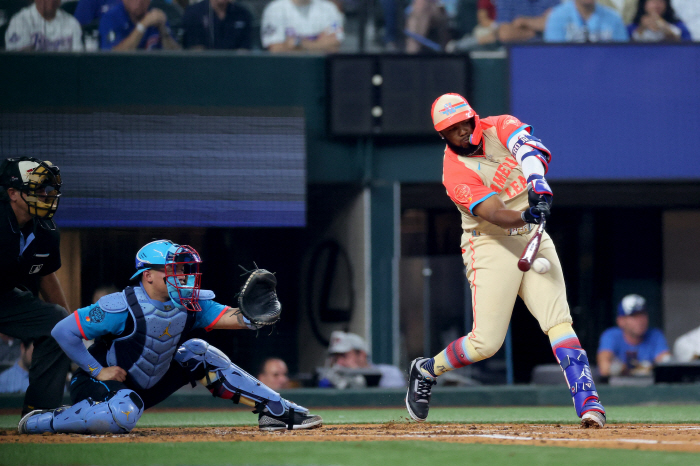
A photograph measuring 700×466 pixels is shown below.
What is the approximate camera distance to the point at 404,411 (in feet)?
25.9

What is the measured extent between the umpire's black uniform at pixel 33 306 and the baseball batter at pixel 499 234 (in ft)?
7.63

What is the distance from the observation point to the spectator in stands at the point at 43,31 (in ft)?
33.3

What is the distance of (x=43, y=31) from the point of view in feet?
33.6

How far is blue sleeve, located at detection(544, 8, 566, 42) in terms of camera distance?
10727mm

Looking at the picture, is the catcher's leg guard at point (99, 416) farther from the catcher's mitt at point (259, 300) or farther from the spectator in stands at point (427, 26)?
the spectator in stands at point (427, 26)

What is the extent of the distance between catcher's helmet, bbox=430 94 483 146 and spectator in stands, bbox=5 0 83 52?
618 centimetres

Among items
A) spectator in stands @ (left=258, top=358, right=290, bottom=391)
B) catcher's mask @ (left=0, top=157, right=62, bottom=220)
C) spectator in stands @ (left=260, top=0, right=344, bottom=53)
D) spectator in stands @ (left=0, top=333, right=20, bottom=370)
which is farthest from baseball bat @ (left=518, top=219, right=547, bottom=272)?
spectator in stands @ (left=260, top=0, right=344, bottom=53)

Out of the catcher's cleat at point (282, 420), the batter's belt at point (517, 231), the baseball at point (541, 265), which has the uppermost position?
the batter's belt at point (517, 231)

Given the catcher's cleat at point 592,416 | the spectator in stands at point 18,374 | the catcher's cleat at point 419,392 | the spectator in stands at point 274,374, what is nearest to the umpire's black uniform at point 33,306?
the catcher's cleat at point 419,392

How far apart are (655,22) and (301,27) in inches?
160

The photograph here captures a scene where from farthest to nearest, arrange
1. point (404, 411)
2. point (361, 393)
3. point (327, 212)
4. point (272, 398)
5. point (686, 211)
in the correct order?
point (686, 211) < point (327, 212) < point (361, 393) < point (404, 411) < point (272, 398)

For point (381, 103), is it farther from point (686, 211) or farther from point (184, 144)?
point (686, 211)

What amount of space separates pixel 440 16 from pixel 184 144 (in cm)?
324

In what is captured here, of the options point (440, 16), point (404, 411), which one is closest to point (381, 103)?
point (440, 16)
